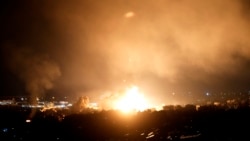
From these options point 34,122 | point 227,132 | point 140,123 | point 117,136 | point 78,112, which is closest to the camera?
point 227,132

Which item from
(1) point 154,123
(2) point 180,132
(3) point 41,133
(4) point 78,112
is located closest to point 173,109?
(1) point 154,123

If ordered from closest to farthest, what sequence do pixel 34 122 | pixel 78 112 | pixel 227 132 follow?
pixel 227 132, pixel 34 122, pixel 78 112

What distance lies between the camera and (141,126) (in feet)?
478

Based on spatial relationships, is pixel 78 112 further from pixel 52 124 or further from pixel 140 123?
pixel 140 123

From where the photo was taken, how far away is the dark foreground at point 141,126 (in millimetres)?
120500

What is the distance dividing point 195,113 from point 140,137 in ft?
173

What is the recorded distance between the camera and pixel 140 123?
152 m

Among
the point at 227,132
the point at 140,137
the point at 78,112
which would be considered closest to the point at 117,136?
the point at 140,137

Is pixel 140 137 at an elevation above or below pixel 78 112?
below

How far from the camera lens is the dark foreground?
395ft

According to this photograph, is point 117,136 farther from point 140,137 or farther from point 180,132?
point 180,132

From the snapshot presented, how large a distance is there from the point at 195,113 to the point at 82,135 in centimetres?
5955

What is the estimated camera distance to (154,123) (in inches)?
6053

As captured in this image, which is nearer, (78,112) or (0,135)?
(0,135)
